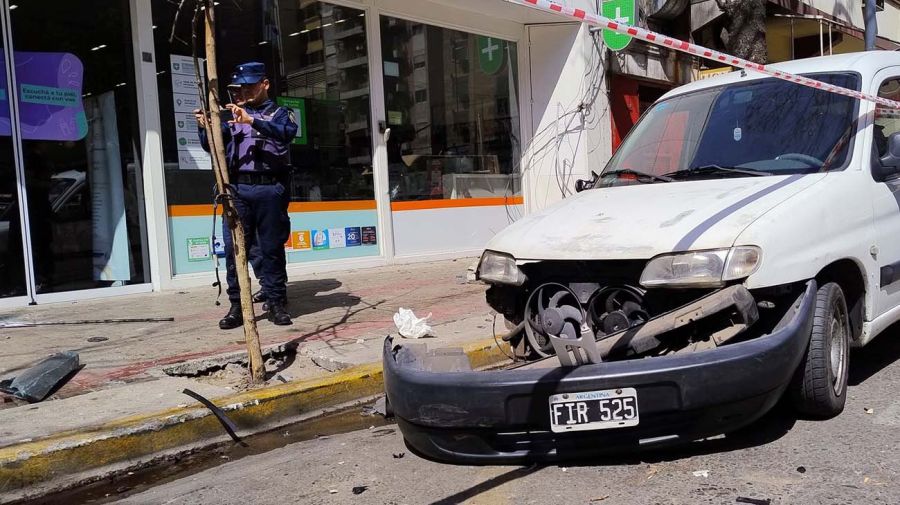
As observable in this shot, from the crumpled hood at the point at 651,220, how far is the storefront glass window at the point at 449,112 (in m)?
6.01

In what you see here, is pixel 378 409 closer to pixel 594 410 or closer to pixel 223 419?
pixel 223 419

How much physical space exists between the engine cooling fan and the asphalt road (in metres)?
0.57

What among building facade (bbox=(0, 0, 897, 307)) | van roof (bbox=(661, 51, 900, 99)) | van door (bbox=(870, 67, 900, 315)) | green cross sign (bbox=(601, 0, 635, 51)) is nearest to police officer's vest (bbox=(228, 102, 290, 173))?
building facade (bbox=(0, 0, 897, 307))

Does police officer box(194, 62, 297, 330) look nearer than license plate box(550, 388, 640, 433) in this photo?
No

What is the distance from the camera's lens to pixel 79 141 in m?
7.15

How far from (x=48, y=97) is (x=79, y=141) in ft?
1.60

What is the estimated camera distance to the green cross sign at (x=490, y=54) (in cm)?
1102

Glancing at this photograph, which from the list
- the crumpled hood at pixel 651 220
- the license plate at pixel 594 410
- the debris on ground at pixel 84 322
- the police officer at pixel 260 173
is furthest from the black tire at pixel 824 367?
the debris on ground at pixel 84 322

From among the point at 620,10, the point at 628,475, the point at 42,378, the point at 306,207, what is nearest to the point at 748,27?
the point at 620,10

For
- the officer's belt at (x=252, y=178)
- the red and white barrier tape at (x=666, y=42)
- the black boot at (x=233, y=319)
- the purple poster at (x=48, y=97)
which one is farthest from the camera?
the purple poster at (x=48, y=97)

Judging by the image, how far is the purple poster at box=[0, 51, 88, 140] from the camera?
6.75 metres

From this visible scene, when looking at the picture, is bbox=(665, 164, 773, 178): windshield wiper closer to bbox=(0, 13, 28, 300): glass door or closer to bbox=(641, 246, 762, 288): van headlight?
bbox=(641, 246, 762, 288): van headlight

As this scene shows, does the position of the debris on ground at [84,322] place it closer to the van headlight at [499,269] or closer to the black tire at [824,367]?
the van headlight at [499,269]

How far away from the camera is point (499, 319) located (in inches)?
216
